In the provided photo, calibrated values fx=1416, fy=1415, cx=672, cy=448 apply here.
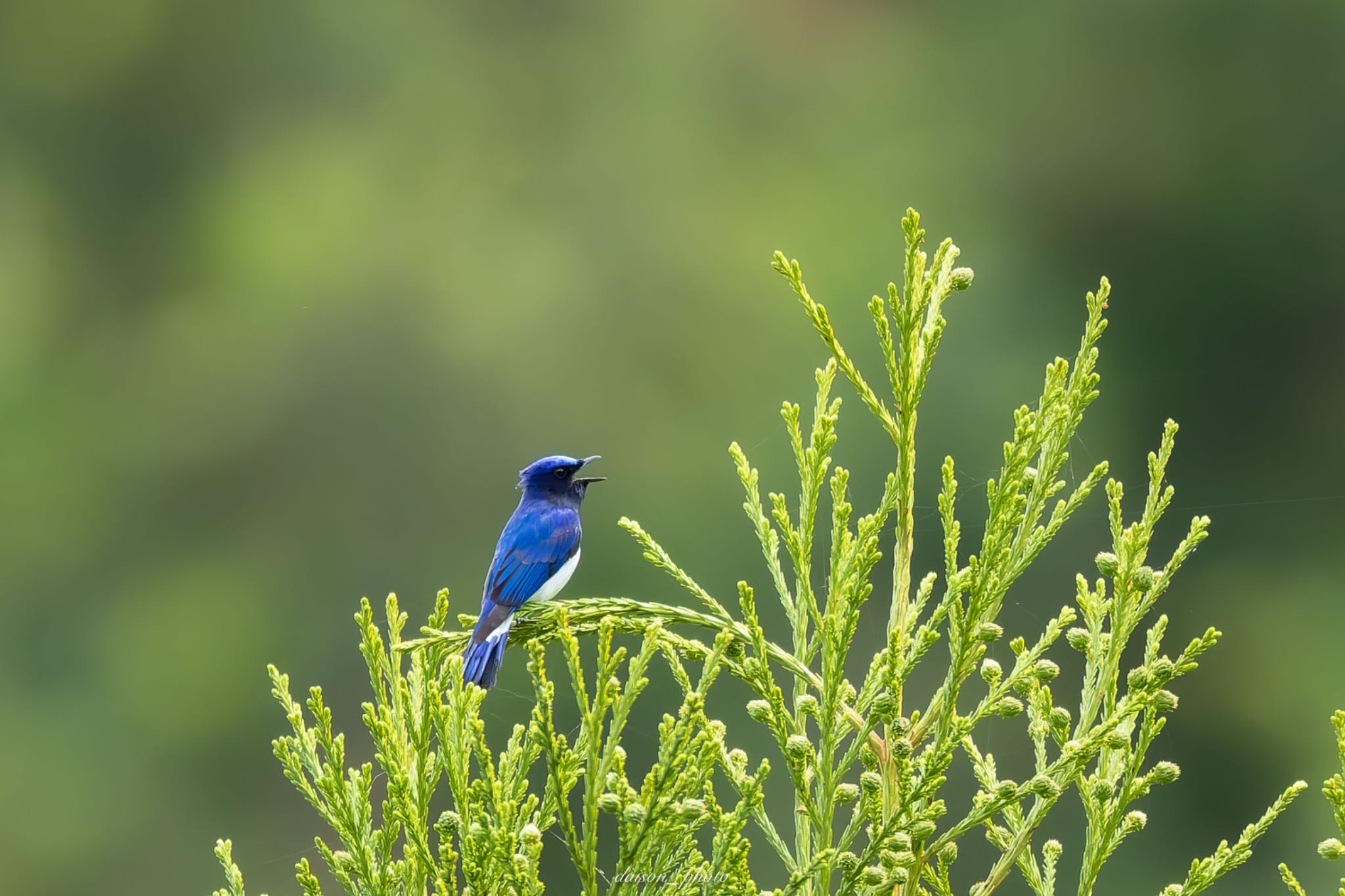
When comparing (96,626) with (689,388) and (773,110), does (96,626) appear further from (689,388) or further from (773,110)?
(773,110)

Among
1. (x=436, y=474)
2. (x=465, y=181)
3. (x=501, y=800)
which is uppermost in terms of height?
(x=465, y=181)

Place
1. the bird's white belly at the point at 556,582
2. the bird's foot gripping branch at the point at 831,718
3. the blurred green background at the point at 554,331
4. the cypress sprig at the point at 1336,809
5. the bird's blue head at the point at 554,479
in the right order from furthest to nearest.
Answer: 1. the blurred green background at the point at 554,331
2. the bird's blue head at the point at 554,479
3. the bird's white belly at the point at 556,582
4. the cypress sprig at the point at 1336,809
5. the bird's foot gripping branch at the point at 831,718

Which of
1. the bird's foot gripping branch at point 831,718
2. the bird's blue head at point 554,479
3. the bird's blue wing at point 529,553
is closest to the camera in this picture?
the bird's foot gripping branch at point 831,718

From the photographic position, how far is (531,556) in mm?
4406

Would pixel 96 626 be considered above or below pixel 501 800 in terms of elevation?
below

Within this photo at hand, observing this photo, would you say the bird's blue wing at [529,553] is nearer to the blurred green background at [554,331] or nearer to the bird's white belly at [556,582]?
the bird's white belly at [556,582]

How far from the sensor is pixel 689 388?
967 inches

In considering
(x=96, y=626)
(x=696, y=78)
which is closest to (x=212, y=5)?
(x=696, y=78)

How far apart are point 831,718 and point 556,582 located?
1.90 m

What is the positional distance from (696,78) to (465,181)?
7.48m

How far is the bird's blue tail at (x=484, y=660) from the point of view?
3682 mm

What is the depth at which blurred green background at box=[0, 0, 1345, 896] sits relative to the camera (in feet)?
67.8

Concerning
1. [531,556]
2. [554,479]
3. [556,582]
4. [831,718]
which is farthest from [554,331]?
[831,718]

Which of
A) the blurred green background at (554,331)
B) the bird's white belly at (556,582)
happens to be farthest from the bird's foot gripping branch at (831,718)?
the blurred green background at (554,331)
